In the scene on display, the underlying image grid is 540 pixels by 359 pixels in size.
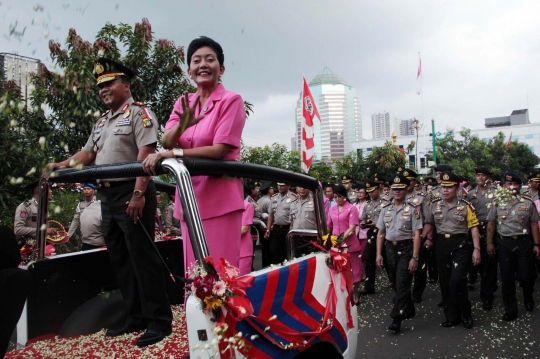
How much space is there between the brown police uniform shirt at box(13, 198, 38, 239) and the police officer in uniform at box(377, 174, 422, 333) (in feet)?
15.8

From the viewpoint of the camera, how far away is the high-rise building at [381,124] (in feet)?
480

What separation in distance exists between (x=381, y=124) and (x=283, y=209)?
475 feet

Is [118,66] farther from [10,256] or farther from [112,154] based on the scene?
[10,256]

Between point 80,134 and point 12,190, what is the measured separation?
0.94 metres

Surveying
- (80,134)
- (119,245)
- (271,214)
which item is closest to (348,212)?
(271,214)

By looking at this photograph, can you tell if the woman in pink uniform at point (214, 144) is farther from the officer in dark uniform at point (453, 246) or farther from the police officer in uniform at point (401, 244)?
the officer in dark uniform at point (453, 246)

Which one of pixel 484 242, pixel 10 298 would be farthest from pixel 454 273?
pixel 10 298

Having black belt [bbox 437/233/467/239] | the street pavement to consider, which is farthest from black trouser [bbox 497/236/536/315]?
black belt [bbox 437/233/467/239]

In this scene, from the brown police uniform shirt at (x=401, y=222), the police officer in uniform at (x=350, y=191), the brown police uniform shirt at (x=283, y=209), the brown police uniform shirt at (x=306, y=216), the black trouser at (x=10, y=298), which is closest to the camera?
the black trouser at (x=10, y=298)

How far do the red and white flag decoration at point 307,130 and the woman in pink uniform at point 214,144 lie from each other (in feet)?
25.2

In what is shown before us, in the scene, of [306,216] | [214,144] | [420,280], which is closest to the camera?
[214,144]

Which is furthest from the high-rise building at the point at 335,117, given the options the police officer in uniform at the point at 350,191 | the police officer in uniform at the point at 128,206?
the police officer in uniform at the point at 128,206

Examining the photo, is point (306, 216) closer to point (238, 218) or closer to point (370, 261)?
point (370, 261)

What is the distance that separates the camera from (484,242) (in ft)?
25.4
